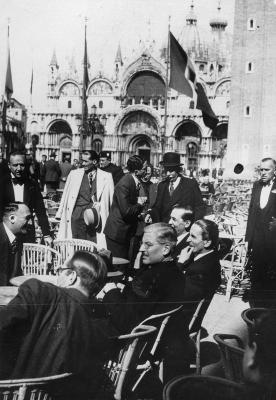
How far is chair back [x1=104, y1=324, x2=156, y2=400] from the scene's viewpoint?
2781mm

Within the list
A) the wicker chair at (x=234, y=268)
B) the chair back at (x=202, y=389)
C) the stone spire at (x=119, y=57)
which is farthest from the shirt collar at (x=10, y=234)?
the stone spire at (x=119, y=57)

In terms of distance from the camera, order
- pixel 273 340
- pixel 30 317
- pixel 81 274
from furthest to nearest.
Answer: pixel 81 274, pixel 30 317, pixel 273 340

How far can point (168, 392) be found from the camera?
2115 millimetres

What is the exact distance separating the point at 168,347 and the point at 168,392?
1.33m

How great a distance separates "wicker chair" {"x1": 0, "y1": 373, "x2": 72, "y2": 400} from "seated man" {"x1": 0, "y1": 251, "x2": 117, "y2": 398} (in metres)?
0.16

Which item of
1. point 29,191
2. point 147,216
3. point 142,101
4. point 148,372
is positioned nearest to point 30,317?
point 148,372

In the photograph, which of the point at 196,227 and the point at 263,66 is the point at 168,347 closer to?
the point at 196,227

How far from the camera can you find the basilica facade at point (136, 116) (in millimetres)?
50312

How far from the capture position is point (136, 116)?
2099 inches

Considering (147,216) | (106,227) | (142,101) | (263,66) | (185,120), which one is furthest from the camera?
(142,101)

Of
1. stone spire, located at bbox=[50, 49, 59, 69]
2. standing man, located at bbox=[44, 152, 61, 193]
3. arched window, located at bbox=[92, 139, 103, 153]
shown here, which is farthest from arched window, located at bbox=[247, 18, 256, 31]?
stone spire, located at bbox=[50, 49, 59, 69]

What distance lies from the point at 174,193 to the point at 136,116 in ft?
156

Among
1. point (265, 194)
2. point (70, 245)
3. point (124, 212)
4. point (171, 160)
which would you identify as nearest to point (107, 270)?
point (70, 245)

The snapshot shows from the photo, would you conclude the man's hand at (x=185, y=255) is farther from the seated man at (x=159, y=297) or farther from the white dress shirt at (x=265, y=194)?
the white dress shirt at (x=265, y=194)
